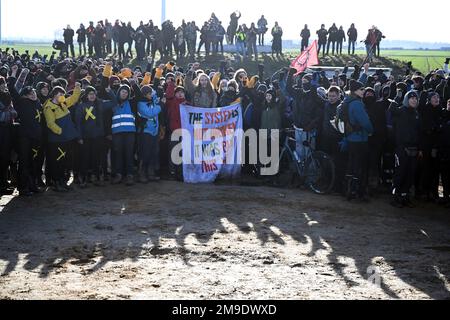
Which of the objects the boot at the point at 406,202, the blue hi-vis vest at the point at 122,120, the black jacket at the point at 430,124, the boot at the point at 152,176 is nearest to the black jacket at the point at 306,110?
the black jacket at the point at 430,124

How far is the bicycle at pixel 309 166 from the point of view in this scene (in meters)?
12.3

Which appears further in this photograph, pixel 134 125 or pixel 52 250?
pixel 134 125

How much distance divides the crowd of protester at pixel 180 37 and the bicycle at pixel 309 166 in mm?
21348

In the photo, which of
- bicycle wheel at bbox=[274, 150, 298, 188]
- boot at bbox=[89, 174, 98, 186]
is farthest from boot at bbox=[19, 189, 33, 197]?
bicycle wheel at bbox=[274, 150, 298, 188]

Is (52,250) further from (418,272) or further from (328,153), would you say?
(328,153)

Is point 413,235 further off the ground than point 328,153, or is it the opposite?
point 328,153

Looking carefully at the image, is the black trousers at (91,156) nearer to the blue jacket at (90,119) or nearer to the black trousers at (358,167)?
the blue jacket at (90,119)

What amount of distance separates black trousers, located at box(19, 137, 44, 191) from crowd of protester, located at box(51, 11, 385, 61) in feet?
71.0

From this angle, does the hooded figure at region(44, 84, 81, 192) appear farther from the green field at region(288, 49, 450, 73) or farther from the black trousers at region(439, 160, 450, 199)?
the green field at region(288, 49, 450, 73)

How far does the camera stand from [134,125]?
12.8 m

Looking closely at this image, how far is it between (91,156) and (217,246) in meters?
4.95
